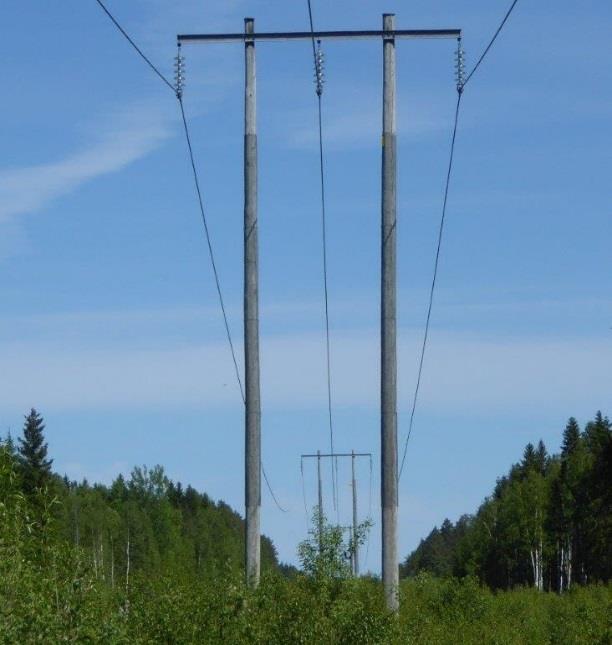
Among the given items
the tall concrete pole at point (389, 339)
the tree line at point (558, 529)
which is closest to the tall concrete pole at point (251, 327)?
the tall concrete pole at point (389, 339)

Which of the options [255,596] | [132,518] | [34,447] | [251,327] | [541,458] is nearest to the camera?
[255,596]

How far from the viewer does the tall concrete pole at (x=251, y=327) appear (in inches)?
838

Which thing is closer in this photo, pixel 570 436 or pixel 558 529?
pixel 558 529

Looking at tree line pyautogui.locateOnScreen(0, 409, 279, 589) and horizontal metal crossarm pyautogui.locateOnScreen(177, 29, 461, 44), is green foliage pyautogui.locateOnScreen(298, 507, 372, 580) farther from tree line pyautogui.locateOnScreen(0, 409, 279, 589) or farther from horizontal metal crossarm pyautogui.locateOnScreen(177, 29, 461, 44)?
tree line pyautogui.locateOnScreen(0, 409, 279, 589)

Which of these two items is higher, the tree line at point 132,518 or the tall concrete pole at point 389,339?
the tree line at point 132,518

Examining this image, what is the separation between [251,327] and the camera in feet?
71.6

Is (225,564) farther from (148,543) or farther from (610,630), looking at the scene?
(148,543)

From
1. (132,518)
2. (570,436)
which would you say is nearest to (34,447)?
(132,518)

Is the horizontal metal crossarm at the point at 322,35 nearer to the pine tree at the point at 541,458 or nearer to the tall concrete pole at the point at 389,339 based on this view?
the tall concrete pole at the point at 389,339

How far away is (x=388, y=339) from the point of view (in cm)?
2150

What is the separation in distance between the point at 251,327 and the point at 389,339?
1.88 metres

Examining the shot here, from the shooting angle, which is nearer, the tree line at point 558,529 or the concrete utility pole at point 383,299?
the concrete utility pole at point 383,299

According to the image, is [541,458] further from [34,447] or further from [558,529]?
[34,447]

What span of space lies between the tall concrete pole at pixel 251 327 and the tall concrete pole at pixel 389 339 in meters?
1.68
